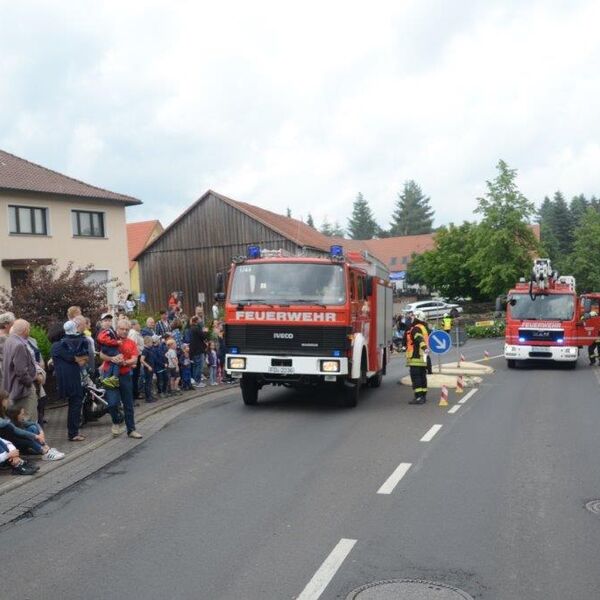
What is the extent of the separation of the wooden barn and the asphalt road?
34.2 m

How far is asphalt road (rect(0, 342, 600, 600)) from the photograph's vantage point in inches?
196

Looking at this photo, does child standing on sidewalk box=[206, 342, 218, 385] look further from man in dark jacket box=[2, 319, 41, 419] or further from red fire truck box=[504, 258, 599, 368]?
red fire truck box=[504, 258, 599, 368]

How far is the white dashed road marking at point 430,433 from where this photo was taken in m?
9.91

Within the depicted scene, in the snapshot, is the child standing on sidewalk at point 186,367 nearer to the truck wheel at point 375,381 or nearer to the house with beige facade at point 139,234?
the truck wheel at point 375,381

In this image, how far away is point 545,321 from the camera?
862 inches

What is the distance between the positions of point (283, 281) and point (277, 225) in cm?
3460

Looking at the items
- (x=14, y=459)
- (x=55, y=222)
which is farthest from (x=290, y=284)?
(x=55, y=222)

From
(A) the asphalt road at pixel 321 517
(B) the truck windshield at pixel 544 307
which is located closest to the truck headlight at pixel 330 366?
(A) the asphalt road at pixel 321 517

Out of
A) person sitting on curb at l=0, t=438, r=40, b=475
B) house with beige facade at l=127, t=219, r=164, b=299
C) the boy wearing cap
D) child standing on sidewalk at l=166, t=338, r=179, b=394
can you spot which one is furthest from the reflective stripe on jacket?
house with beige facade at l=127, t=219, r=164, b=299

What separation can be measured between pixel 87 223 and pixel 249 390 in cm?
2210

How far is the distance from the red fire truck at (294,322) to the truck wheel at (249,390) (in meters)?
0.02

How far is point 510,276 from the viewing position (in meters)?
49.9

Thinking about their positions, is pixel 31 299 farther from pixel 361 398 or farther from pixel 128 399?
pixel 361 398

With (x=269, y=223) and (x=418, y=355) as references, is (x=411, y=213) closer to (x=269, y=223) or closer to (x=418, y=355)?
(x=269, y=223)
